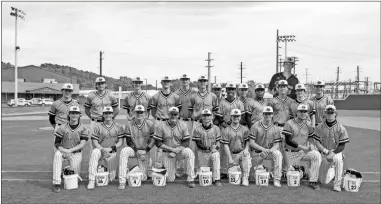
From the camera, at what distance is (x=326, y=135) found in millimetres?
7480

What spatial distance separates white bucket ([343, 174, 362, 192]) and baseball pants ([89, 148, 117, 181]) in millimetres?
5020

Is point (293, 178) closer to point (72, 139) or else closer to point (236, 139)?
point (236, 139)

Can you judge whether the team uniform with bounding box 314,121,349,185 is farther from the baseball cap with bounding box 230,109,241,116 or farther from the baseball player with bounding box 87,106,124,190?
the baseball player with bounding box 87,106,124,190

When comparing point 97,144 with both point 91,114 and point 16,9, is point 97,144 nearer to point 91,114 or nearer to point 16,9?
point 91,114

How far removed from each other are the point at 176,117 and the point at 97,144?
1852mm

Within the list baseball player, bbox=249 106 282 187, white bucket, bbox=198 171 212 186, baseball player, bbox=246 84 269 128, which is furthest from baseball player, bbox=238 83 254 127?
white bucket, bbox=198 171 212 186

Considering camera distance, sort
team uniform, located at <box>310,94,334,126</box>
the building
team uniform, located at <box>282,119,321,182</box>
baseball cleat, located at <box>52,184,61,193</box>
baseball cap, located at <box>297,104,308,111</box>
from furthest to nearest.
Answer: the building
team uniform, located at <box>310,94,334,126</box>
team uniform, located at <box>282,119,321,182</box>
baseball cap, located at <box>297,104,308,111</box>
baseball cleat, located at <box>52,184,61,193</box>

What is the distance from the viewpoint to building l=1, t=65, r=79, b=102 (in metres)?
62.7

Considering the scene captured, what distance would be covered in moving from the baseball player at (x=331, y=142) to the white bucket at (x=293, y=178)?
683 mm

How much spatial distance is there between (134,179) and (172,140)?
1.22 m

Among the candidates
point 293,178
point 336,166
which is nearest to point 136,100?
point 293,178

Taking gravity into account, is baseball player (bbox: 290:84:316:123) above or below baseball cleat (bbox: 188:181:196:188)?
above

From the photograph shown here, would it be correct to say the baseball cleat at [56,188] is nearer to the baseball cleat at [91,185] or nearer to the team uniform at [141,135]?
the baseball cleat at [91,185]

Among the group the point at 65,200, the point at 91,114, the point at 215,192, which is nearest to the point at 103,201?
the point at 65,200
